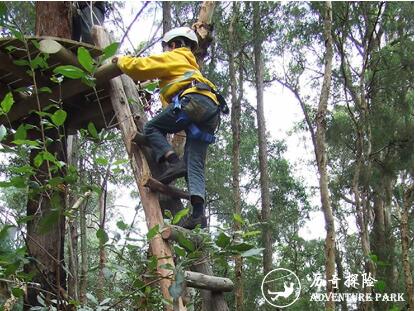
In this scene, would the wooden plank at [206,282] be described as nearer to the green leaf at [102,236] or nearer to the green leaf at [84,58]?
the green leaf at [102,236]

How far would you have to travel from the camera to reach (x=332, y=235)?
5.76m

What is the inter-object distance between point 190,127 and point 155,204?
0.59 metres

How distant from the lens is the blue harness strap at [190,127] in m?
2.96

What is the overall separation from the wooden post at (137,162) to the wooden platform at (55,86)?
0.41 ft

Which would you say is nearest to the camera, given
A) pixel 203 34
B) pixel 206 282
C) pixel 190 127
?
pixel 206 282

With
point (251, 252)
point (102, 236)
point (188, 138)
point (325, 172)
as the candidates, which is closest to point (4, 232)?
point (102, 236)

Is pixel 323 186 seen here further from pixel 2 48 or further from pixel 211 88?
pixel 2 48

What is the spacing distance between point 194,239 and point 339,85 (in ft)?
33.2

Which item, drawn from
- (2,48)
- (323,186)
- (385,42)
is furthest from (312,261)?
(2,48)

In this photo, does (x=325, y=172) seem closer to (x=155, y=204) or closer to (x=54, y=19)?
(x=54, y=19)

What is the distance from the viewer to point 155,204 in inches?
104

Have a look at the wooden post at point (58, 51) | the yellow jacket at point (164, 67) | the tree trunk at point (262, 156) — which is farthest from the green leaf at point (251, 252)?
the tree trunk at point (262, 156)

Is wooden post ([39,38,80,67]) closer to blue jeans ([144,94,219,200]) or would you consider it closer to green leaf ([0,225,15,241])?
blue jeans ([144,94,219,200])

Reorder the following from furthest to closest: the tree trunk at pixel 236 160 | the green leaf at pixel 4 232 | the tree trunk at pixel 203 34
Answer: the tree trunk at pixel 236 160, the tree trunk at pixel 203 34, the green leaf at pixel 4 232
